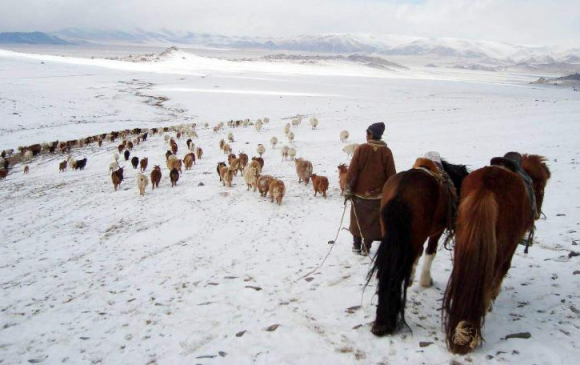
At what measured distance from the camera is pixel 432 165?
4.25m

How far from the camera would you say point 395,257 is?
147 inches

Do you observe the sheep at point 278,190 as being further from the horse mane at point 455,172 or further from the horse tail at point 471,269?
the horse tail at point 471,269

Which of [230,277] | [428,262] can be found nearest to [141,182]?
[230,277]

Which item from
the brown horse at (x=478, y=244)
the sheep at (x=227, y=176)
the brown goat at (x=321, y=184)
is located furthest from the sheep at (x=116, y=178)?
the brown horse at (x=478, y=244)

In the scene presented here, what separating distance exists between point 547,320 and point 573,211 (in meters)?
4.75

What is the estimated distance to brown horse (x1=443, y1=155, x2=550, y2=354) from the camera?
3.33 meters

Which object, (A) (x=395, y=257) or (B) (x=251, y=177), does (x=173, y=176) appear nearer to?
(B) (x=251, y=177)

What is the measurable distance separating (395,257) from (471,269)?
682 millimetres

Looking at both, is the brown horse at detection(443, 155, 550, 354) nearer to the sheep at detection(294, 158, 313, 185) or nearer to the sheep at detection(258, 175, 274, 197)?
the sheep at detection(258, 175, 274, 197)

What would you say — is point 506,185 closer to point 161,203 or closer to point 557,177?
point 557,177

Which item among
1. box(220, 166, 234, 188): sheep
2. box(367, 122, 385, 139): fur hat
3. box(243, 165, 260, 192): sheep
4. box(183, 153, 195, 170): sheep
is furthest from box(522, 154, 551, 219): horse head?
box(183, 153, 195, 170): sheep

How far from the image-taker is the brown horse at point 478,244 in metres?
3.33

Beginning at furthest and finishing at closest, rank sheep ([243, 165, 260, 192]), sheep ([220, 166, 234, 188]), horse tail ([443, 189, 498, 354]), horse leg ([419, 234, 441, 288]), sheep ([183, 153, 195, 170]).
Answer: sheep ([183, 153, 195, 170]), sheep ([220, 166, 234, 188]), sheep ([243, 165, 260, 192]), horse leg ([419, 234, 441, 288]), horse tail ([443, 189, 498, 354])

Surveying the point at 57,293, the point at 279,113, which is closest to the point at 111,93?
the point at 279,113
